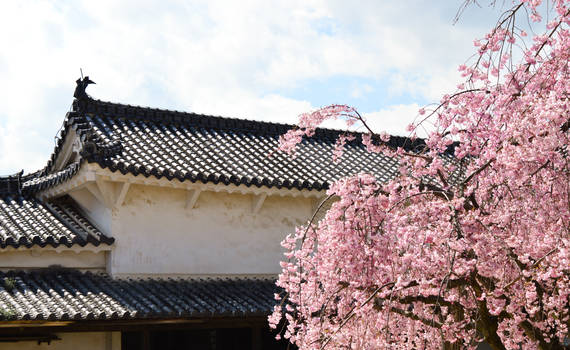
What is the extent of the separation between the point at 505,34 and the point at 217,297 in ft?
23.1

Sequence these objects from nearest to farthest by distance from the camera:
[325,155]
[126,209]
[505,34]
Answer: [505,34], [126,209], [325,155]

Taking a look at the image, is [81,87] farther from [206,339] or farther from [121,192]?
[206,339]

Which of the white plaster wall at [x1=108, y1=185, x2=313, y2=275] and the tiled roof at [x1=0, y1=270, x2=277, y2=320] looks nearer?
the tiled roof at [x1=0, y1=270, x2=277, y2=320]

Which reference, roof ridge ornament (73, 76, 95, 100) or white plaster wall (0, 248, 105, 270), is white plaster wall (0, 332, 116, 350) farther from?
roof ridge ornament (73, 76, 95, 100)

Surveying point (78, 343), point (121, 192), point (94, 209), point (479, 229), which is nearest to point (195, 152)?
point (121, 192)

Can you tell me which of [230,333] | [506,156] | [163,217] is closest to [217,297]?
[230,333]

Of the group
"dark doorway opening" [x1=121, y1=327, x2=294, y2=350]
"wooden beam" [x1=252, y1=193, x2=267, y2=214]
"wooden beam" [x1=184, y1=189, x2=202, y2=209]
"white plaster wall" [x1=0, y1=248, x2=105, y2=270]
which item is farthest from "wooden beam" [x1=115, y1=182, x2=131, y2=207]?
"wooden beam" [x1=252, y1=193, x2=267, y2=214]

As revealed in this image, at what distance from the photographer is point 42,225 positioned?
483 inches

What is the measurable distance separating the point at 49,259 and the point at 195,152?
366cm

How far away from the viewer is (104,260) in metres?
12.4

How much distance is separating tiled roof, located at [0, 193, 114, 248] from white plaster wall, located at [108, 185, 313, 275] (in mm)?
609

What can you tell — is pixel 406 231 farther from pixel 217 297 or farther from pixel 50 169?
pixel 50 169

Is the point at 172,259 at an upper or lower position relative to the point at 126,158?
lower

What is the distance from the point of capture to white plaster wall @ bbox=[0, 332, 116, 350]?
35.4 ft
